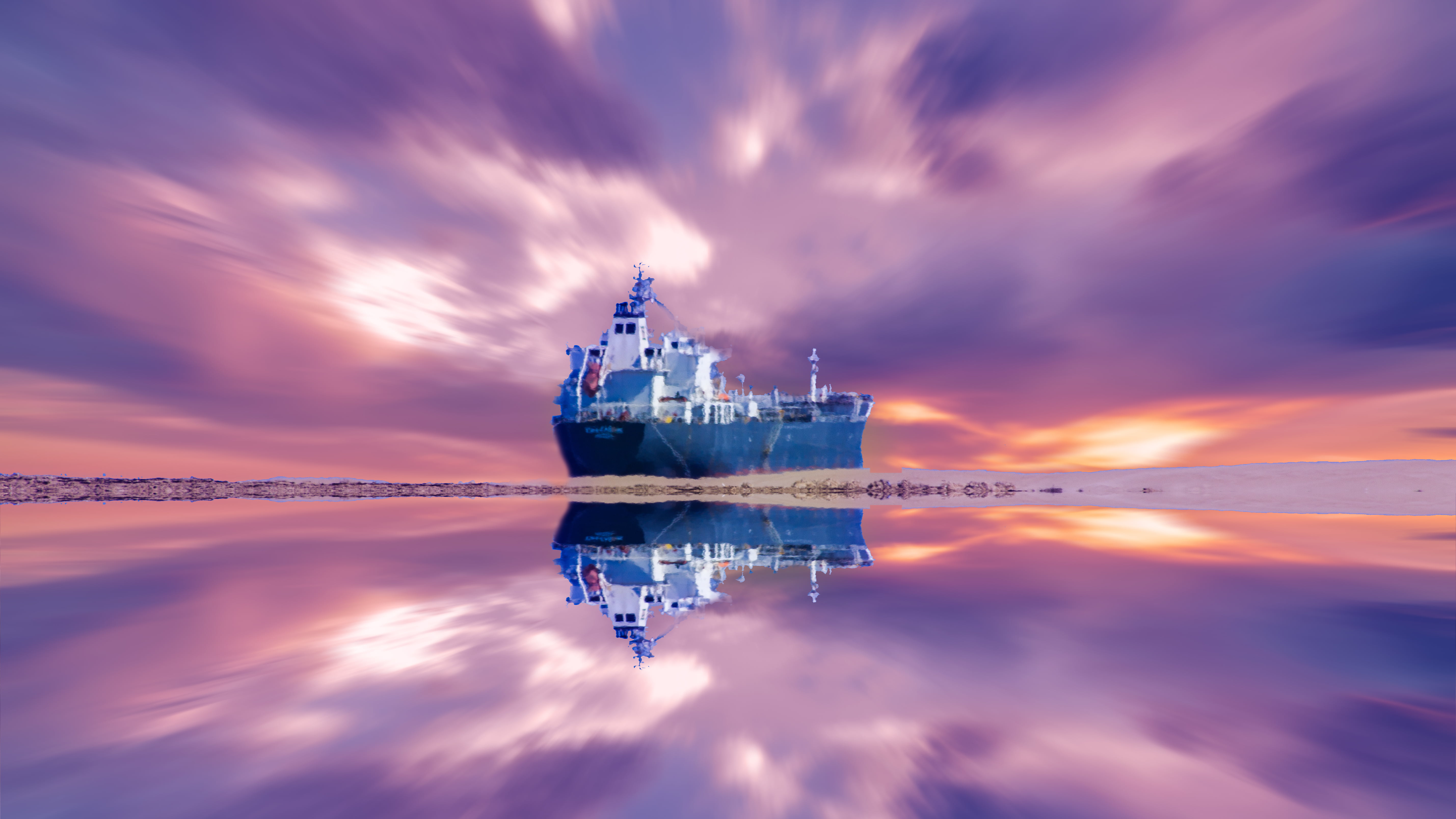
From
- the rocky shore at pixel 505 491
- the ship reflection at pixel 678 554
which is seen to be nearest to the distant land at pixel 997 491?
the rocky shore at pixel 505 491

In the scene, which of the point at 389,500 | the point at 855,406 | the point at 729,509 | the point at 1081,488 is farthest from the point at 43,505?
the point at 1081,488

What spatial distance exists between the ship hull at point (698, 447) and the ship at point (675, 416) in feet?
Result: 0.28

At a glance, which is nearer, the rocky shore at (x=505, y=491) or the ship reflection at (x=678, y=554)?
the ship reflection at (x=678, y=554)

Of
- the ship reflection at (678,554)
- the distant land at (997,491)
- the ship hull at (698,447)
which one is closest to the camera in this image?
the ship reflection at (678,554)

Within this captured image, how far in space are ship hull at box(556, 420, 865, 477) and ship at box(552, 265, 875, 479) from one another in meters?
0.09

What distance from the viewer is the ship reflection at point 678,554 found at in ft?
29.8

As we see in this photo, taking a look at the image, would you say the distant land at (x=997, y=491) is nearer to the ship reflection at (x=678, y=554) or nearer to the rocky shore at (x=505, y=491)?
the rocky shore at (x=505, y=491)

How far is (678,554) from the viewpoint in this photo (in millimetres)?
13805

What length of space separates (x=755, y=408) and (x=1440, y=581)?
4648 cm

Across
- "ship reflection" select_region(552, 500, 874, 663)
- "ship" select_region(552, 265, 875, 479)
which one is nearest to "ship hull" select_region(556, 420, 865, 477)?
"ship" select_region(552, 265, 875, 479)

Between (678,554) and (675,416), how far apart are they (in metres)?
36.5

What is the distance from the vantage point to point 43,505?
38969 millimetres

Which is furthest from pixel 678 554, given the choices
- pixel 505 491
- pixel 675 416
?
pixel 505 491

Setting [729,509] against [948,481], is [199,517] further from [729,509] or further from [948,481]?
[948,481]
